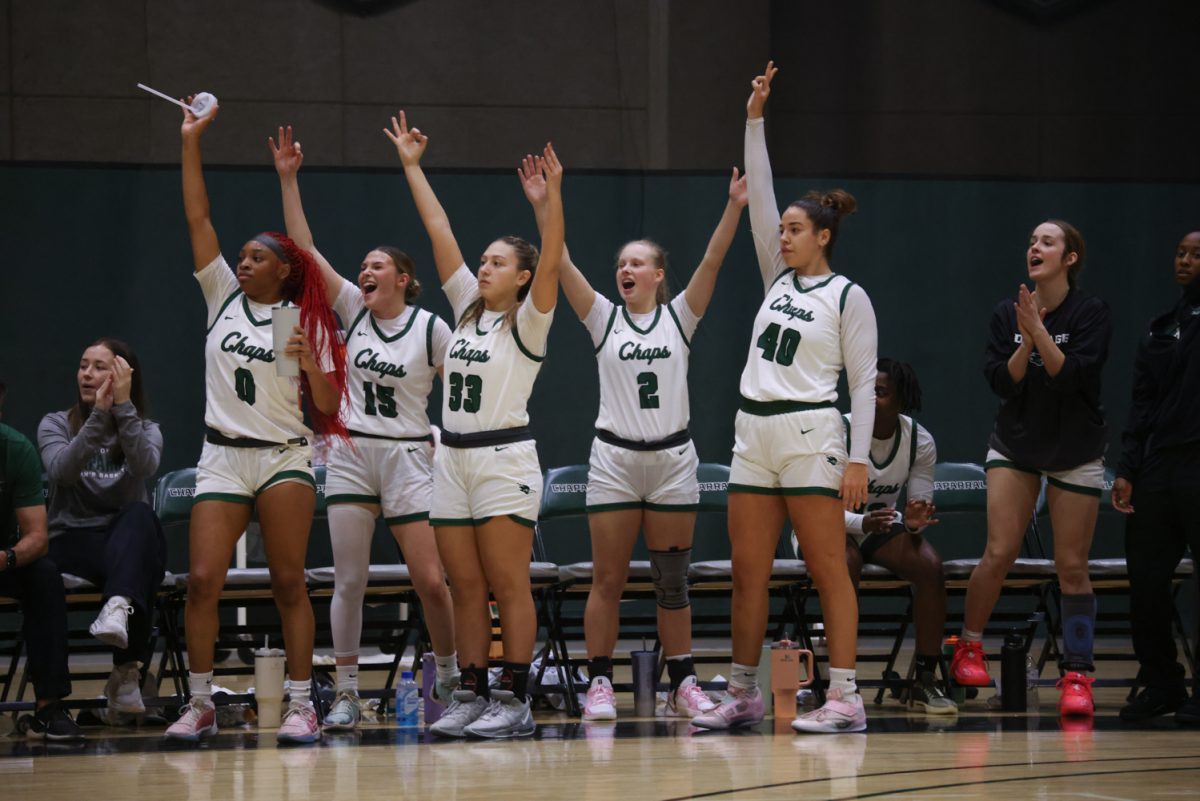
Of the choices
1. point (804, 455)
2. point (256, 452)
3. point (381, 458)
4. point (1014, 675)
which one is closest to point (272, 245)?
point (256, 452)

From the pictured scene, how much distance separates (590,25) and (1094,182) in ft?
10.9

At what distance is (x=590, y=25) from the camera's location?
344 inches

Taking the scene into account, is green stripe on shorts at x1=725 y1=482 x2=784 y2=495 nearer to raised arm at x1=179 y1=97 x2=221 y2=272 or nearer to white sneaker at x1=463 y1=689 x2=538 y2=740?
white sneaker at x1=463 y1=689 x2=538 y2=740

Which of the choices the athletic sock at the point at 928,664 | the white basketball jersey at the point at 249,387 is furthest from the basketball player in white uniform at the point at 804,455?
the white basketball jersey at the point at 249,387

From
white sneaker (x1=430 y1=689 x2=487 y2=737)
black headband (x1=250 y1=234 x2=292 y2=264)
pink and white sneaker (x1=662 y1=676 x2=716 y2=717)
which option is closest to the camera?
white sneaker (x1=430 y1=689 x2=487 y2=737)

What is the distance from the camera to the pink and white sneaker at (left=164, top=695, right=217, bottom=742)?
15.8 ft

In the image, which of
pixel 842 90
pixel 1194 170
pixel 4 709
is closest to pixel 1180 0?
pixel 1194 170

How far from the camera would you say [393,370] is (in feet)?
17.5

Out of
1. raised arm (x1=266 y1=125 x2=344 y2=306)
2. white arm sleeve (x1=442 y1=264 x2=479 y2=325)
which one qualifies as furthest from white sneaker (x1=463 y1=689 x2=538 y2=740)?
raised arm (x1=266 y1=125 x2=344 y2=306)

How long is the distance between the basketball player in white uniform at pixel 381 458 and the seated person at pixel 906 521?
70.8 inches

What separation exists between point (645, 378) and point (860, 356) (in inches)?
35.4

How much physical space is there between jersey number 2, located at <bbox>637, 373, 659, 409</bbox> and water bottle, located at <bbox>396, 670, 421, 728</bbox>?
4.67 feet

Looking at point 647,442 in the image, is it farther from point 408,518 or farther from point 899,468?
point 899,468

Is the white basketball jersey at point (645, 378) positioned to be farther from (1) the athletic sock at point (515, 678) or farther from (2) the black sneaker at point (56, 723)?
(2) the black sneaker at point (56, 723)
